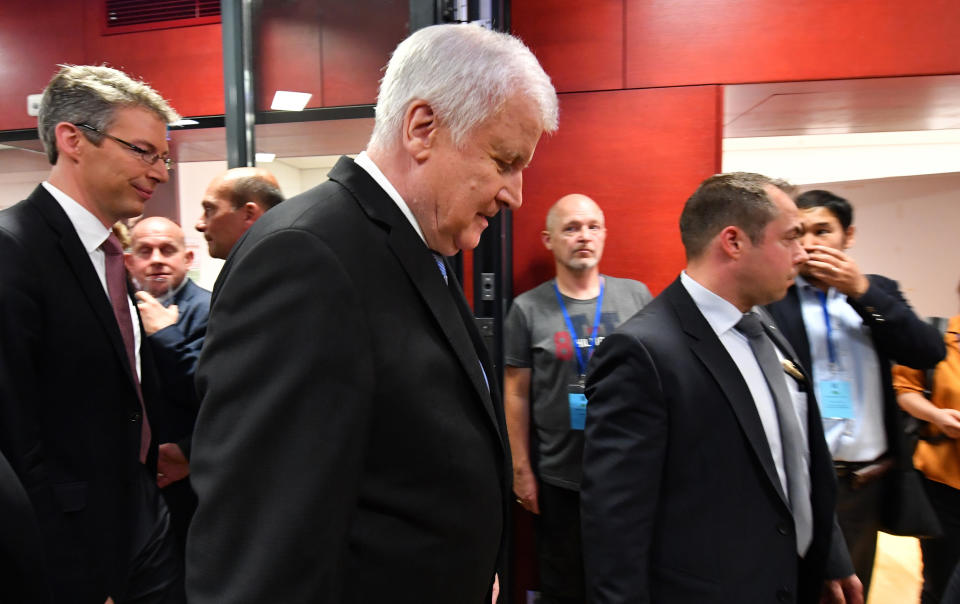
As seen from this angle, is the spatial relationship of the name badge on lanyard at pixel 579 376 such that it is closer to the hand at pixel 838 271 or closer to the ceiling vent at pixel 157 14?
the hand at pixel 838 271

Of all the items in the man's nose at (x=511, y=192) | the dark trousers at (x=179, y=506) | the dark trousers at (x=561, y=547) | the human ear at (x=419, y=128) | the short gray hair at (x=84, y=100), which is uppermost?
the short gray hair at (x=84, y=100)

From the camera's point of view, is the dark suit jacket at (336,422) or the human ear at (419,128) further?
the human ear at (419,128)

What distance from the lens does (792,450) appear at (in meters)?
1.53

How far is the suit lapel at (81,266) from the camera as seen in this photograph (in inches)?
59.1

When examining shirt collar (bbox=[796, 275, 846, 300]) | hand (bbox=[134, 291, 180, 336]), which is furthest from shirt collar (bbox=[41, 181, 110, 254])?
shirt collar (bbox=[796, 275, 846, 300])

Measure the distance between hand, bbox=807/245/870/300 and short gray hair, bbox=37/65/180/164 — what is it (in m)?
2.29

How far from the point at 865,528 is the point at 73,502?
2.52m

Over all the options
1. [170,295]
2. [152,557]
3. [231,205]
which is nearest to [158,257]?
[170,295]

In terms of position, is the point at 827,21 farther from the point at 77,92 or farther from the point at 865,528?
the point at 77,92

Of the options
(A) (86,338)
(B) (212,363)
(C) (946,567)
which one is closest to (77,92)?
(A) (86,338)

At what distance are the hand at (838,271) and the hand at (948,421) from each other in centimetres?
66

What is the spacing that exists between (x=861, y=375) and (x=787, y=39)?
5.27ft

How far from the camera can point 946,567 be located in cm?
232

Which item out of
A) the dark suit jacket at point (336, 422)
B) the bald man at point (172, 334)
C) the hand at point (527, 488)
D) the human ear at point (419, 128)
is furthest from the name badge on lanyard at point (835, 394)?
the bald man at point (172, 334)
